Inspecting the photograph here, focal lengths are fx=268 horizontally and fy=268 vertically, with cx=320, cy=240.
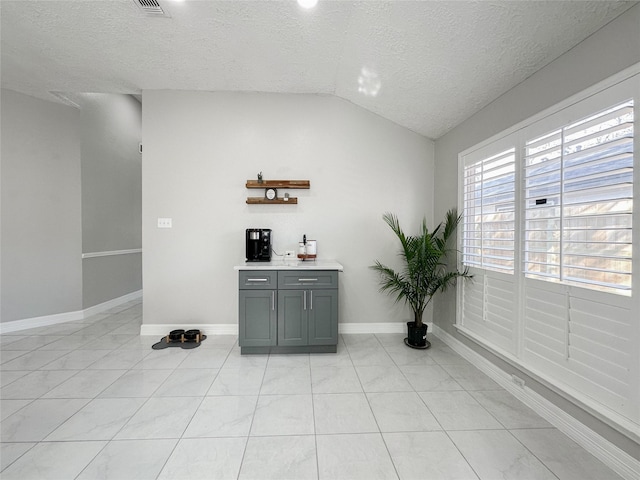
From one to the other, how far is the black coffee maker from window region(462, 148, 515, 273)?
214 centimetres

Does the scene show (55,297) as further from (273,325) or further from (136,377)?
(273,325)

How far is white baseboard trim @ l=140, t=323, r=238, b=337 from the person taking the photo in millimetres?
3242

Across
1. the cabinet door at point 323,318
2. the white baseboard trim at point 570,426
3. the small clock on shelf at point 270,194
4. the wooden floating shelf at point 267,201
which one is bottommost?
the white baseboard trim at point 570,426

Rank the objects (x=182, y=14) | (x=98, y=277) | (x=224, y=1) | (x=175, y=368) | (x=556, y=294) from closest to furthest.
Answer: (x=556, y=294) → (x=224, y=1) → (x=182, y=14) → (x=175, y=368) → (x=98, y=277)

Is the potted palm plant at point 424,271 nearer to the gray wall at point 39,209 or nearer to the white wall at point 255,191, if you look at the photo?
the white wall at point 255,191

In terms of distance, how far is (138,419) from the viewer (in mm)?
1773

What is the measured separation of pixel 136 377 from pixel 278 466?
161 cm

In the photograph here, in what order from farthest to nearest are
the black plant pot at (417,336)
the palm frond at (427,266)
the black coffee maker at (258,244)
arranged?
the black coffee maker at (258,244)
the black plant pot at (417,336)
the palm frond at (427,266)

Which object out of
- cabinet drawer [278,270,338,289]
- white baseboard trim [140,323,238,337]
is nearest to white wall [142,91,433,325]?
white baseboard trim [140,323,238,337]

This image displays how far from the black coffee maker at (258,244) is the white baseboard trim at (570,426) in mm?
2399

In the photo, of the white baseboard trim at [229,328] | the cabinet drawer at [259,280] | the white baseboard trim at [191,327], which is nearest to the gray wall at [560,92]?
the white baseboard trim at [229,328]

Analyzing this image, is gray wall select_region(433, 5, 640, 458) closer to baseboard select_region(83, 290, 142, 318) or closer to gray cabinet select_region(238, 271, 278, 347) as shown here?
gray cabinet select_region(238, 271, 278, 347)

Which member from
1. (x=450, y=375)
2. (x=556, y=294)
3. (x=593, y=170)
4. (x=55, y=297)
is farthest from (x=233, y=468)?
(x=55, y=297)

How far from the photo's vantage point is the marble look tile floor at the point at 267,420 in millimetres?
1413
